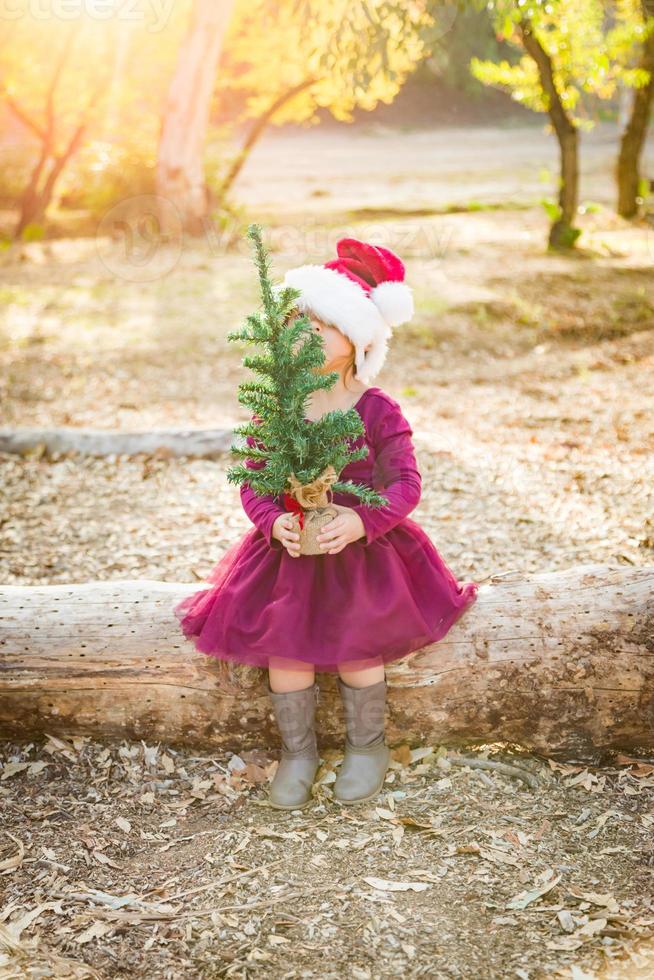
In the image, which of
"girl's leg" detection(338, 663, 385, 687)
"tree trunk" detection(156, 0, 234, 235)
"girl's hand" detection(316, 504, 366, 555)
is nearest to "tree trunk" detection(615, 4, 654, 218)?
"tree trunk" detection(156, 0, 234, 235)

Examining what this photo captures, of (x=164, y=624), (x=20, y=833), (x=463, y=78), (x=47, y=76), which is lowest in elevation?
(x=20, y=833)

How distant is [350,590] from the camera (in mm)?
2535

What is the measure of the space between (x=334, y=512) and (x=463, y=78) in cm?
2989

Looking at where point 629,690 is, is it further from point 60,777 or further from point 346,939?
point 60,777

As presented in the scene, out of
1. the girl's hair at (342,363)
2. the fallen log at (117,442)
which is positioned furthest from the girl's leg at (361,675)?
the fallen log at (117,442)

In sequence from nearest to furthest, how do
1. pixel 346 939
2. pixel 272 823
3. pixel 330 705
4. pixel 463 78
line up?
pixel 346 939 < pixel 272 823 < pixel 330 705 < pixel 463 78

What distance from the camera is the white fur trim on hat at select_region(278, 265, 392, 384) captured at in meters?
2.56

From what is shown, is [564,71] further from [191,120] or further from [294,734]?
[294,734]

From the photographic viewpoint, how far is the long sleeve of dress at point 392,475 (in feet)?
8.40

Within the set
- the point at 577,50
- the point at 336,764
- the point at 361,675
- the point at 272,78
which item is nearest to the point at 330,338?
the point at 361,675

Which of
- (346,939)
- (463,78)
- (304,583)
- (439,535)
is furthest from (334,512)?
(463,78)

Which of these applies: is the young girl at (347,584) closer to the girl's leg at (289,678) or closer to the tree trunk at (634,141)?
the girl's leg at (289,678)

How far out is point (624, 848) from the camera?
2.38 m

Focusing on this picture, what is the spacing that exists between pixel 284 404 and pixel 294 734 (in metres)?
0.93
